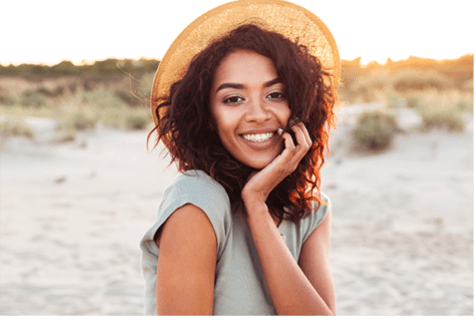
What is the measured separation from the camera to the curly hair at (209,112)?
1794 millimetres

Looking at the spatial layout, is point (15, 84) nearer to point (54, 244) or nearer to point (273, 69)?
point (54, 244)

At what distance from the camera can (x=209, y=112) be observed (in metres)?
1.89

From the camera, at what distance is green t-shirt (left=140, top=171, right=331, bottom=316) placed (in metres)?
1.48

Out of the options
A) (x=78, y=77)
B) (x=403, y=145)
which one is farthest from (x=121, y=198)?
(x=78, y=77)

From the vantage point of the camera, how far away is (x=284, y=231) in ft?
6.08

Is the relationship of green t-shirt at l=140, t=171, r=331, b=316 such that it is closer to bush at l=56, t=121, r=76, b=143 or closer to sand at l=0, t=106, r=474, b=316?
sand at l=0, t=106, r=474, b=316

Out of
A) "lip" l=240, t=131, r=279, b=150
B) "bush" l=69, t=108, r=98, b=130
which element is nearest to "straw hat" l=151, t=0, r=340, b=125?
"lip" l=240, t=131, r=279, b=150

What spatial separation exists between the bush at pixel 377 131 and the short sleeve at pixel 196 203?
9.58 m

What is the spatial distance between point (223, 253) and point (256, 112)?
0.61 meters

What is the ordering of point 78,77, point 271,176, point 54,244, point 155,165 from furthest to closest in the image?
point 78,77 < point 155,165 < point 54,244 < point 271,176

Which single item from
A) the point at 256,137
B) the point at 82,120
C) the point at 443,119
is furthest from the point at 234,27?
the point at 82,120

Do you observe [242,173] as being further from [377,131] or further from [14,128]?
[14,128]

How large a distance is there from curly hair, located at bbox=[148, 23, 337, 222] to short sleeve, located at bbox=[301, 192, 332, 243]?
3 centimetres

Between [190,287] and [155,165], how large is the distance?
9312 mm
